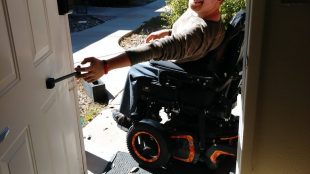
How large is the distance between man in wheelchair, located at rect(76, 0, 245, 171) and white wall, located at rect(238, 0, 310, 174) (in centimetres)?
92

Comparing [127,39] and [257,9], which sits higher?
[257,9]

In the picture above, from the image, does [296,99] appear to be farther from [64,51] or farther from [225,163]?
[225,163]

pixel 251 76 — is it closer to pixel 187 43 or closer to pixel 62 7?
pixel 187 43

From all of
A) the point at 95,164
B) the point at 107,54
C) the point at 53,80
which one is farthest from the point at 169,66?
the point at 107,54

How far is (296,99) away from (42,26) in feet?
4.25

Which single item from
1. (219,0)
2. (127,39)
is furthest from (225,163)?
(127,39)

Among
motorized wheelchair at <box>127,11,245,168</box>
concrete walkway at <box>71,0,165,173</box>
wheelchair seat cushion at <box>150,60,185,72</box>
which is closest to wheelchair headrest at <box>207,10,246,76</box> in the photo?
motorized wheelchair at <box>127,11,245,168</box>

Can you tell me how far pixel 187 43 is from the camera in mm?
Answer: 2537

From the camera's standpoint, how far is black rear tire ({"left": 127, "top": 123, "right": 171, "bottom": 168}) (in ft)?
9.89

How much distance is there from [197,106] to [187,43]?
551mm

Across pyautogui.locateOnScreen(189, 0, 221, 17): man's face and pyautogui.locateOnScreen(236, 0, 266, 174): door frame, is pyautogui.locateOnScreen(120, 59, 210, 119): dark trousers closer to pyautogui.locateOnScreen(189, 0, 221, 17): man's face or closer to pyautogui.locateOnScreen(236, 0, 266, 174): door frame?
pyautogui.locateOnScreen(189, 0, 221, 17): man's face

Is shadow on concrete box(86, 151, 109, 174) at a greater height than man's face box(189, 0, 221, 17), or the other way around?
man's face box(189, 0, 221, 17)

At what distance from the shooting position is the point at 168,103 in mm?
2959

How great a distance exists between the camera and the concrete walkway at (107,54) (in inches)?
142
